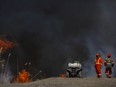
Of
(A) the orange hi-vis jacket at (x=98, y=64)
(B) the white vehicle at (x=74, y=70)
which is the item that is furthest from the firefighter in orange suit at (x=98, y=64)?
(B) the white vehicle at (x=74, y=70)

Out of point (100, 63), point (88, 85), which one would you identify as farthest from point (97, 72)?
point (88, 85)

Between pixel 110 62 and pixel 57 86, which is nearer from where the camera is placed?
pixel 57 86

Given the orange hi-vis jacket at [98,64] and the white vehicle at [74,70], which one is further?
the orange hi-vis jacket at [98,64]

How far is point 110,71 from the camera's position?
101 feet

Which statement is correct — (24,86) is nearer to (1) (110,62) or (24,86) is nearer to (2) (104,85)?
(2) (104,85)

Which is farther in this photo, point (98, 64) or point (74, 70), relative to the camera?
point (98, 64)

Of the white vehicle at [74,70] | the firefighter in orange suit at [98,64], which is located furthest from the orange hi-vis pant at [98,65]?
the white vehicle at [74,70]

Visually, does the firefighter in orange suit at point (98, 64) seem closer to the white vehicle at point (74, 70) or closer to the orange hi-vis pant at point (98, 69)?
the orange hi-vis pant at point (98, 69)

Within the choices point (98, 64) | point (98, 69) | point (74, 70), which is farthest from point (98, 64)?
point (74, 70)

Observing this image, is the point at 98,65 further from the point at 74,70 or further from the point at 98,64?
the point at 74,70

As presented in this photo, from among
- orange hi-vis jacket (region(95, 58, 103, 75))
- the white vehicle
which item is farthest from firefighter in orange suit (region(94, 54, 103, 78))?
the white vehicle

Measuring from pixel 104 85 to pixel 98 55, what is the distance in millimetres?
12299

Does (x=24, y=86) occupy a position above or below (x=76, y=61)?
below

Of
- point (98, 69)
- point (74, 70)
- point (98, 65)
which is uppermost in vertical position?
point (98, 65)
